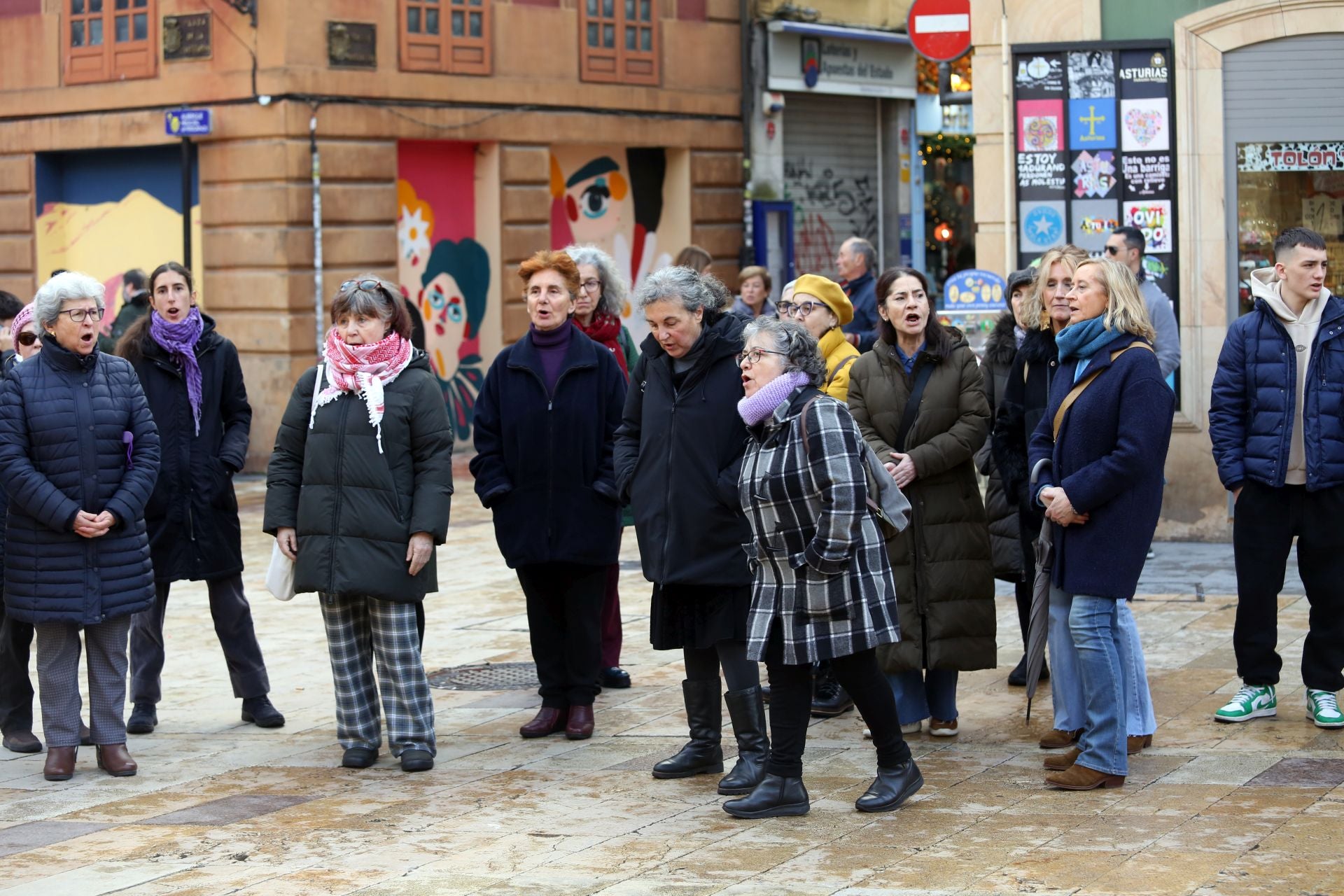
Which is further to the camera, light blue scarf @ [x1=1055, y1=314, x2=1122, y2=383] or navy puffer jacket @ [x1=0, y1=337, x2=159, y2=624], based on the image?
navy puffer jacket @ [x1=0, y1=337, x2=159, y2=624]

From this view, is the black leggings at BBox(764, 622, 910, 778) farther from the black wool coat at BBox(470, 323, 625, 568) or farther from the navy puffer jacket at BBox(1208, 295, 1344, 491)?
the navy puffer jacket at BBox(1208, 295, 1344, 491)

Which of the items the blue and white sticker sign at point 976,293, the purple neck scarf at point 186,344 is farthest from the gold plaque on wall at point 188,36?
the purple neck scarf at point 186,344

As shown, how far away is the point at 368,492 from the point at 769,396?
5.97 ft

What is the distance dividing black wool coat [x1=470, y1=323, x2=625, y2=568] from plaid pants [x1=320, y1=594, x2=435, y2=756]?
0.59 m

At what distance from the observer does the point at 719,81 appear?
23422mm

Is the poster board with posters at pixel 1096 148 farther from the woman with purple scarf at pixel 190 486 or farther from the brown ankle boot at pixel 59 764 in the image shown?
the brown ankle boot at pixel 59 764

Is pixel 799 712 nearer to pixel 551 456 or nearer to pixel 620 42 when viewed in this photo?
pixel 551 456

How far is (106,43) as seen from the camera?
20078 millimetres

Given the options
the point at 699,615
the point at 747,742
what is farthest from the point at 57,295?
the point at 747,742

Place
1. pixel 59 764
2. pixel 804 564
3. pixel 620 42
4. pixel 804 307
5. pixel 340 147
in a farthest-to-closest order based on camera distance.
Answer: pixel 620 42 → pixel 340 147 → pixel 804 307 → pixel 59 764 → pixel 804 564

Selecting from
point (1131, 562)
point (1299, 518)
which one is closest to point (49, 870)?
point (1131, 562)

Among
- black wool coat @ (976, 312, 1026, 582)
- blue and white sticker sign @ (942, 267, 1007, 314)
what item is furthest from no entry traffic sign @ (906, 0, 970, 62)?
black wool coat @ (976, 312, 1026, 582)

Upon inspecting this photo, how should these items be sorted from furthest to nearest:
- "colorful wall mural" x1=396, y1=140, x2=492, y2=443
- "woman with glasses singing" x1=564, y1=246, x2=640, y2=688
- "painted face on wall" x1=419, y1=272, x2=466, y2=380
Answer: "painted face on wall" x1=419, y1=272, x2=466, y2=380
"colorful wall mural" x1=396, y1=140, x2=492, y2=443
"woman with glasses singing" x1=564, y1=246, x2=640, y2=688

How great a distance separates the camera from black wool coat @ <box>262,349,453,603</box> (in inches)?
297
